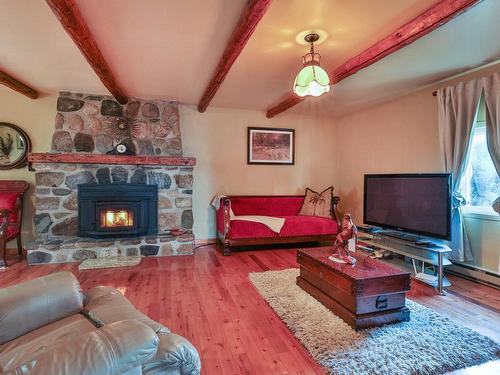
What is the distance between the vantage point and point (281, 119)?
5.14 m

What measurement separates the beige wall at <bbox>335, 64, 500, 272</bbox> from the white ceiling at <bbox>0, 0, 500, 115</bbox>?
0.31 meters

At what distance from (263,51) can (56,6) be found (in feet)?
5.21

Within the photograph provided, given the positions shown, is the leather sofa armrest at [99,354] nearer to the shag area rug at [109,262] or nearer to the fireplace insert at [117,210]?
the shag area rug at [109,262]

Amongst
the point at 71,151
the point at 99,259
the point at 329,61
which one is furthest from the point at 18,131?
the point at 329,61

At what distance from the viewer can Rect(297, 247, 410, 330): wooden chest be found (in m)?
2.04

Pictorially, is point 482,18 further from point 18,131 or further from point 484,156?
point 18,131

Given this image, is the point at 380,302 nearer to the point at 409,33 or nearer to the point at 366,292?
the point at 366,292

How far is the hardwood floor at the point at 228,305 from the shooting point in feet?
5.71

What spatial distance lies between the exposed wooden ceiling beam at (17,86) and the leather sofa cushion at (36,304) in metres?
3.04

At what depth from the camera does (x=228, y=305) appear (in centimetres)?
246

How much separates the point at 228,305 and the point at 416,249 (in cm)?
205

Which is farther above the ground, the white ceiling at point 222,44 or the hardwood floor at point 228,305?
the white ceiling at point 222,44

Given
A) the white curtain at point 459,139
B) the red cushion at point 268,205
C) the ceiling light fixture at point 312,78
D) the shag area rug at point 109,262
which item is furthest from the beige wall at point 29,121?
the white curtain at point 459,139

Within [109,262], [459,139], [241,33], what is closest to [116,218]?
[109,262]
